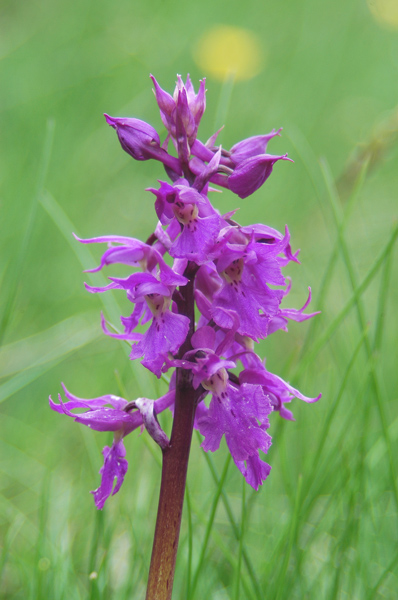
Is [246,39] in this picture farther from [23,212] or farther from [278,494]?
[278,494]

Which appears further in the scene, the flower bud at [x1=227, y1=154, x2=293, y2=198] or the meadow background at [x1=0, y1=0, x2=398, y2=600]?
the meadow background at [x1=0, y1=0, x2=398, y2=600]

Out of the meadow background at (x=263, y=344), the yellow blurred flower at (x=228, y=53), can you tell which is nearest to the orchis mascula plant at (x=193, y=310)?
the meadow background at (x=263, y=344)

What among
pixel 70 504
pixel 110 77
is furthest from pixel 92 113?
pixel 70 504

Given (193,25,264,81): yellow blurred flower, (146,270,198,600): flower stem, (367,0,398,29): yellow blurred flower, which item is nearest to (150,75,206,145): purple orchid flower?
(146,270,198,600): flower stem

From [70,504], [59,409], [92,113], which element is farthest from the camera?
[92,113]

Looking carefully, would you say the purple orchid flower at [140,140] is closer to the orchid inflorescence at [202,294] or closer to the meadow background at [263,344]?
the orchid inflorescence at [202,294]

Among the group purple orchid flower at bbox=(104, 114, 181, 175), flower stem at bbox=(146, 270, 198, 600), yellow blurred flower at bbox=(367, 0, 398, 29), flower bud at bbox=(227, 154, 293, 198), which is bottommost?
flower stem at bbox=(146, 270, 198, 600)

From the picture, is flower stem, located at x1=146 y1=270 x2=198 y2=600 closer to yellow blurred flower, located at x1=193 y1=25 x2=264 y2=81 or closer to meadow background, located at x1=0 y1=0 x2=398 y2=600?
meadow background, located at x1=0 y1=0 x2=398 y2=600

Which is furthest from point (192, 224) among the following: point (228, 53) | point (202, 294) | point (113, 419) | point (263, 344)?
point (228, 53)
